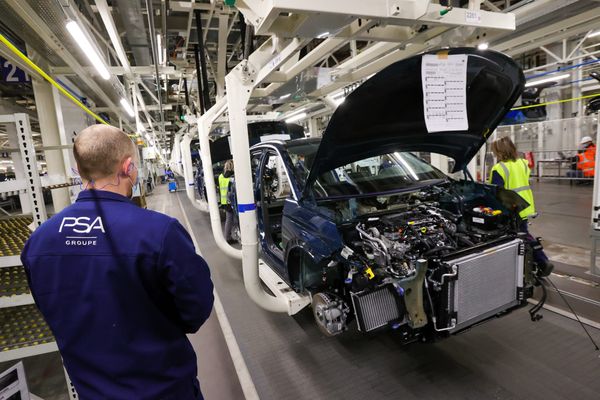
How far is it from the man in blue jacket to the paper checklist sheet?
68.4 inches

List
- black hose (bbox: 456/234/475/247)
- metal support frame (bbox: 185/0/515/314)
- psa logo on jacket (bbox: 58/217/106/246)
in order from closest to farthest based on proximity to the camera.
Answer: psa logo on jacket (bbox: 58/217/106/246) → metal support frame (bbox: 185/0/515/314) → black hose (bbox: 456/234/475/247)

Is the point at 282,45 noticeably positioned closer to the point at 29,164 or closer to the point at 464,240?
the point at 29,164

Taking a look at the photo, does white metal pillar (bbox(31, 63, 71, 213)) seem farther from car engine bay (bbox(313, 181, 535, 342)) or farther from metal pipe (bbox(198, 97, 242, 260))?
car engine bay (bbox(313, 181, 535, 342))

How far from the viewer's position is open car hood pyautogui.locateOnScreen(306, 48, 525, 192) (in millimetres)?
2100

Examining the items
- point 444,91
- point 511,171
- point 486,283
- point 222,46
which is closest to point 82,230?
point 444,91

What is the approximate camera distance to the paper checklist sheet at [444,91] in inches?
80.0

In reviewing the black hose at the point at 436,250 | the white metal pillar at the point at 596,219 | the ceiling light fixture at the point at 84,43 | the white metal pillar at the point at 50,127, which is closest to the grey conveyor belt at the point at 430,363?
the black hose at the point at 436,250

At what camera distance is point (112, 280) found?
3.71ft

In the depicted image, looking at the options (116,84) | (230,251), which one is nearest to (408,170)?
(230,251)

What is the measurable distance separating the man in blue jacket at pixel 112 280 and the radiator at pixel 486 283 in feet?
5.26

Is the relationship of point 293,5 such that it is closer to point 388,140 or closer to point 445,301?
point 388,140

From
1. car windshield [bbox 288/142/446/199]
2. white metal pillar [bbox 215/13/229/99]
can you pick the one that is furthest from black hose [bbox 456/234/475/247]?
white metal pillar [bbox 215/13/229/99]

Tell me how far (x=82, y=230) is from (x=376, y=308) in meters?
1.64

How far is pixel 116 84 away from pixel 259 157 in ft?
10.8
